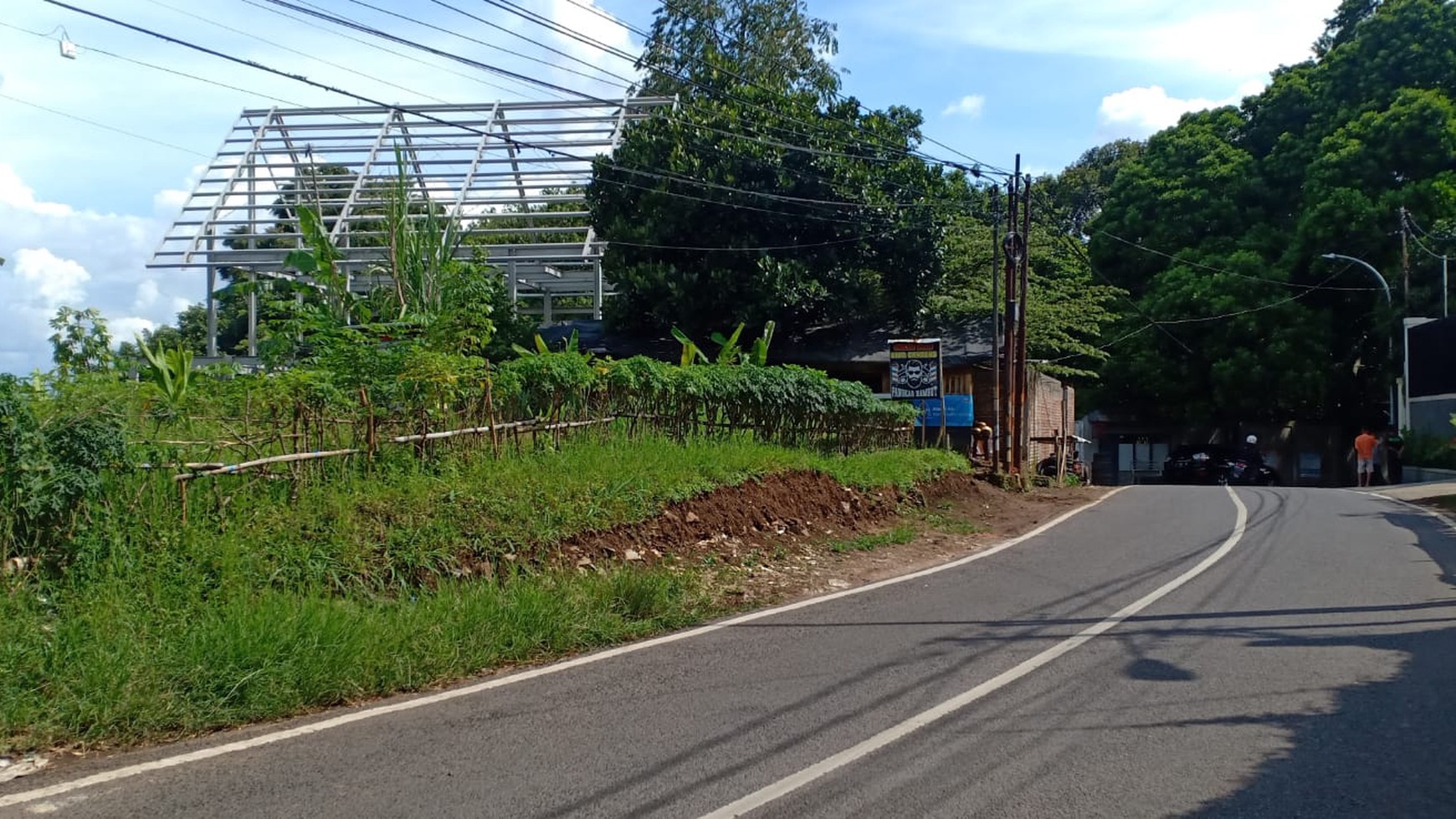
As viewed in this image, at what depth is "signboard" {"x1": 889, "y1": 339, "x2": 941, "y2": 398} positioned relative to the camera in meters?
22.2

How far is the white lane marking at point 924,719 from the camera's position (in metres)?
5.19

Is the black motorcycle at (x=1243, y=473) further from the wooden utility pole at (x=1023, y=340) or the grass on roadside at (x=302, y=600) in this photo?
the grass on roadside at (x=302, y=600)

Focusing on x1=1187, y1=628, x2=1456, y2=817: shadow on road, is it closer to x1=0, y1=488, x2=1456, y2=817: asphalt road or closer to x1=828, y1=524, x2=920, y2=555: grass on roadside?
x1=0, y1=488, x2=1456, y2=817: asphalt road

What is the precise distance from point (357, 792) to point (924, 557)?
9.83 meters

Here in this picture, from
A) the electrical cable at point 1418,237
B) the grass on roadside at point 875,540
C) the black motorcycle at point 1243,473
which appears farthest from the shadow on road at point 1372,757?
the black motorcycle at point 1243,473

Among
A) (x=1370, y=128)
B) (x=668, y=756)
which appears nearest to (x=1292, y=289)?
(x=1370, y=128)

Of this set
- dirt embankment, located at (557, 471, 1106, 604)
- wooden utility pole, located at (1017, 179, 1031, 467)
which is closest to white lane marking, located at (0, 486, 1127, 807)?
dirt embankment, located at (557, 471, 1106, 604)

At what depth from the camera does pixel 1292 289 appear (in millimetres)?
38406

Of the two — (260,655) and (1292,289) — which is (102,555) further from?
(1292,289)

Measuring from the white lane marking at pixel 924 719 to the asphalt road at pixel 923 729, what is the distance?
0.07ft

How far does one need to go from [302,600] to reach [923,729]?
4.33 metres

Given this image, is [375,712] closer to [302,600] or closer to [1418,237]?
[302,600]

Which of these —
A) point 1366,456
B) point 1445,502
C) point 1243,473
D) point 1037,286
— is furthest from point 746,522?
point 1243,473

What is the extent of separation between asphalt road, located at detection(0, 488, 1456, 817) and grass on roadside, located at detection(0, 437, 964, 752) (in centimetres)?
44
